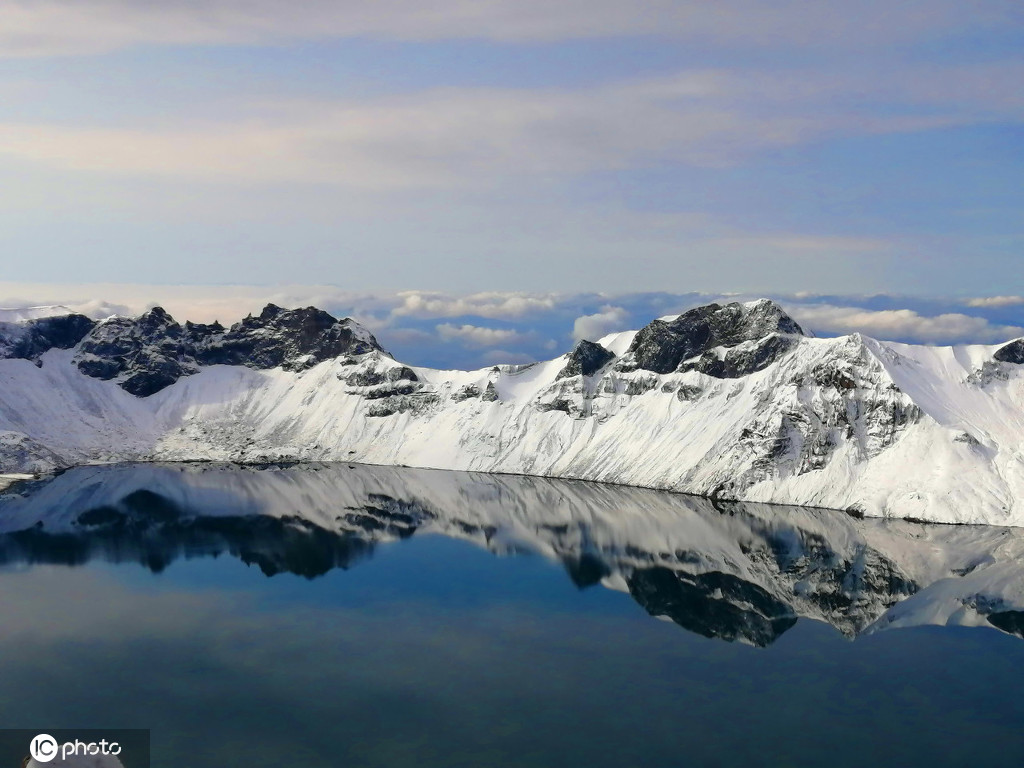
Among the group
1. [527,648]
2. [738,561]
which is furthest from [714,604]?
[527,648]

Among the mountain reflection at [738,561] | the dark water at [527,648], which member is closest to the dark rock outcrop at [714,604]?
the mountain reflection at [738,561]

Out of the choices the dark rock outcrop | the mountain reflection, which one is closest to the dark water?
the dark rock outcrop

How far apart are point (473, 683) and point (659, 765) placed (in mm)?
28272

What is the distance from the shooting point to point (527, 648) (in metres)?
119

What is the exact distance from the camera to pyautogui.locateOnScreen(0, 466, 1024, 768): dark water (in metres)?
91.3

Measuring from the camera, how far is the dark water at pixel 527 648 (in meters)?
91.3

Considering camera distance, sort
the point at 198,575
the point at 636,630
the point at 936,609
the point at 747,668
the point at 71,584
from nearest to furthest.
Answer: the point at 747,668
the point at 636,630
the point at 936,609
the point at 71,584
the point at 198,575

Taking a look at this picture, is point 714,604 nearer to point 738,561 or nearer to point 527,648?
point 738,561

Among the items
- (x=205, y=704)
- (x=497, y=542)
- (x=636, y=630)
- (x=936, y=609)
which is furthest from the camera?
(x=497, y=542)

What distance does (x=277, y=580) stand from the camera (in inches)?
6176

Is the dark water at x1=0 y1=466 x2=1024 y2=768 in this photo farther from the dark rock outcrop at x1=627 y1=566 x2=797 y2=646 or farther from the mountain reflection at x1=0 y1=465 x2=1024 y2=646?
the mountain reflection at x1=0 y1=465 x2=1024 y2=646

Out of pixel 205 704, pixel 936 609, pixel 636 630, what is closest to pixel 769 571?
pixel 936 609

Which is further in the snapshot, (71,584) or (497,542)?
(497,542)

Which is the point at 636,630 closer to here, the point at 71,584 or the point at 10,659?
the point at 10,659
